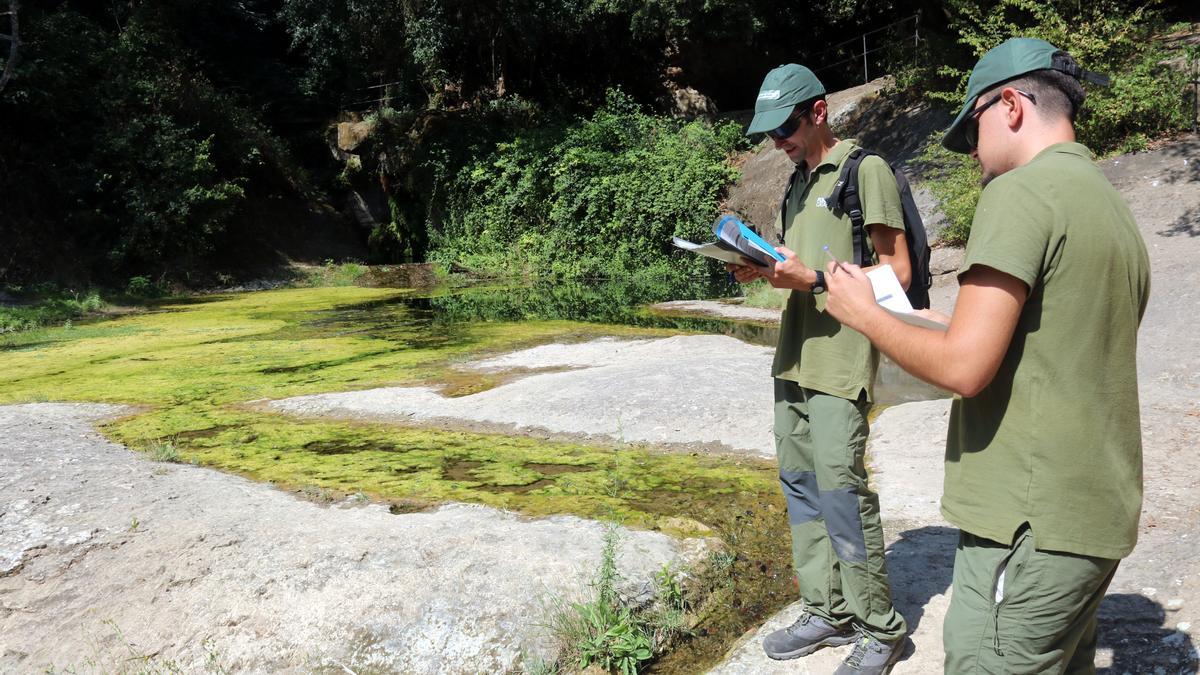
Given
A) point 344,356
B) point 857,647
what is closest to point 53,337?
point 344,356

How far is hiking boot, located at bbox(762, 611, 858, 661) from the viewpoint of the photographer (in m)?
2.62

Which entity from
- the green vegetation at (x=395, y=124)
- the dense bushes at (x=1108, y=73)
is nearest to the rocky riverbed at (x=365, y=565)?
the dense bushes at (x=1108, y=73)

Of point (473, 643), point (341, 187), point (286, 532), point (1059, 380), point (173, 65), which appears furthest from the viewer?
point (341, 187)

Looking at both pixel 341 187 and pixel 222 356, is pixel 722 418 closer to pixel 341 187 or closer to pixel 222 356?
pixel 222 356

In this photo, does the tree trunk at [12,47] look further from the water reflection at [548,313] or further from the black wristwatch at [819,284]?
the black wristwatch at [819,284]

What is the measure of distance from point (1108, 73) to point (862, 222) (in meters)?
10.8

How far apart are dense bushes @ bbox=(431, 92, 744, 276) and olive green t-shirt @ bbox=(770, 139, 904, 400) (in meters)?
15.0

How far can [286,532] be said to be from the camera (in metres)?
3.52

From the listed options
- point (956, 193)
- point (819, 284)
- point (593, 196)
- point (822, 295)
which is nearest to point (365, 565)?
point (822, 295)

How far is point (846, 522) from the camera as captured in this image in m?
2.45

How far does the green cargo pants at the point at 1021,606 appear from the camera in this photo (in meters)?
1.44

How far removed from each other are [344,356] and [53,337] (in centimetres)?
533

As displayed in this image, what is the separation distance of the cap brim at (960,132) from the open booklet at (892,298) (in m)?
0.27

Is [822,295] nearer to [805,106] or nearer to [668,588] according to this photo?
[805,106]
